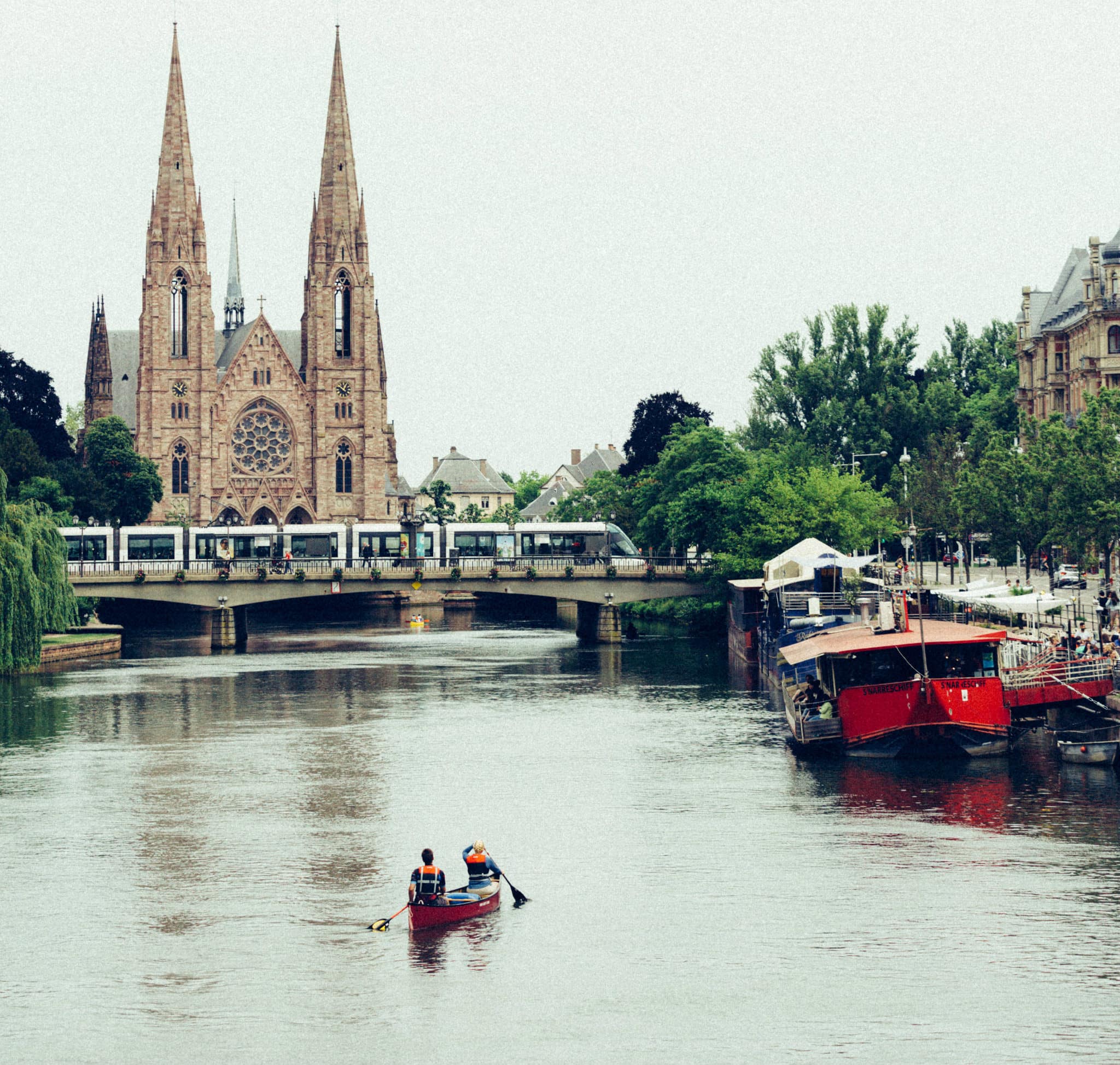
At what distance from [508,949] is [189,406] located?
5710 inches

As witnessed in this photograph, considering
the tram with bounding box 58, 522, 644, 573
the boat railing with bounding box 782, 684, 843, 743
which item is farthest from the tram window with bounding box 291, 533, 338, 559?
the boat railing with bounding box 782, 684, 843, 743

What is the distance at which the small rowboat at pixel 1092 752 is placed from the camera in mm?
51719

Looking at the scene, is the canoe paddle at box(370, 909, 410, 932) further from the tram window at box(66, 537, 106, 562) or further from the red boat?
the tram window at box(66, 537, 106, 562)

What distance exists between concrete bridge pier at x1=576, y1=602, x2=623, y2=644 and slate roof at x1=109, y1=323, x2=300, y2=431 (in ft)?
258

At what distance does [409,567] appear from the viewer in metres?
114

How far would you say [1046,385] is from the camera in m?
130

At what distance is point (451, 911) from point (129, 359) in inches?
6518

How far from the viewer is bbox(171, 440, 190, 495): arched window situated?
17250cm

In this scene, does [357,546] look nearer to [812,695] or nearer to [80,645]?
[80,645]

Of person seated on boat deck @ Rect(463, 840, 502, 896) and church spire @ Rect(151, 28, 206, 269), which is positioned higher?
church spire @ Rect(151, 28, 206, 269)

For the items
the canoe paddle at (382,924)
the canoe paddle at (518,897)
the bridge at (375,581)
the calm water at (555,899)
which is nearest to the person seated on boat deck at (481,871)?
the canoe paddle at (518,897)

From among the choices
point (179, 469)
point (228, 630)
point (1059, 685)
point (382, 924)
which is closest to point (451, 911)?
point (382, 924)

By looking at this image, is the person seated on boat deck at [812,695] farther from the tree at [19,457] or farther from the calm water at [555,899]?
the tree at [19,457]

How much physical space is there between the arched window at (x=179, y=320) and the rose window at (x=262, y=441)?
8998 millimetres
